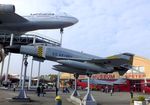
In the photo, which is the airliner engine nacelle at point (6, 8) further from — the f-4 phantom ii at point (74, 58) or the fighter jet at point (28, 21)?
the f-4 phantom ii at point (74, 58)

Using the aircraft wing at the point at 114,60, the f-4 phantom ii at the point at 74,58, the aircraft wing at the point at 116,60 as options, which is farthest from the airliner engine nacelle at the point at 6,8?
the aircraft wing at the point at 116,60

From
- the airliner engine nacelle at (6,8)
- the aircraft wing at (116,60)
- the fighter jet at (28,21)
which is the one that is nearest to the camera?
the airliner engine nacelle at (6,8)

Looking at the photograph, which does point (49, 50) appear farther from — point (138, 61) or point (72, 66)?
point (138, 61)

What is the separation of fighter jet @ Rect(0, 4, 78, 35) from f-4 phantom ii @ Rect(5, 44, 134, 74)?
223 cm

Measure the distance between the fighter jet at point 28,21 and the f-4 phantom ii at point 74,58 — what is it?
2231mm

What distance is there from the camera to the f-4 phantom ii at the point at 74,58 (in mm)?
31159

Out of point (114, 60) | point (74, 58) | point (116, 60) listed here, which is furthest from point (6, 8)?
point (116, 60)

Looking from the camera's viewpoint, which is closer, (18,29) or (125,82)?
(18,29)

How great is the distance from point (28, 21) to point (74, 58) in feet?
21.6

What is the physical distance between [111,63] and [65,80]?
310ft

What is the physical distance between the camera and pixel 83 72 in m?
33.5

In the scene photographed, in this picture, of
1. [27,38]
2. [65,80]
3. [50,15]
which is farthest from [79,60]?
[65,80]

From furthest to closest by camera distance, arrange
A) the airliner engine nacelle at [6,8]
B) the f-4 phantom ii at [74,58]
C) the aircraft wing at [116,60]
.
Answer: the f-4 phantom ii at [74,58], the aircraft wing at [116,60], the airliner engine nacelle at [6,8]

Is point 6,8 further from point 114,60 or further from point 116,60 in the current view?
point 116,60
